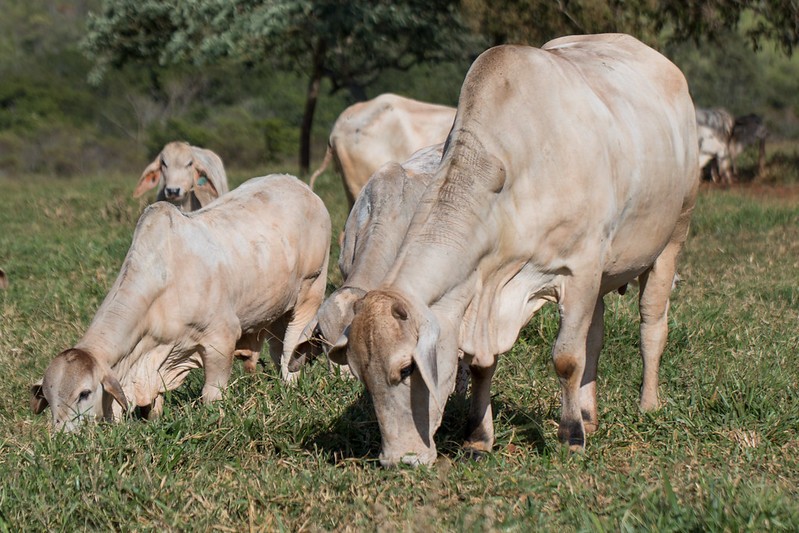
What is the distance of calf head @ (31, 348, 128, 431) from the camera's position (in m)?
5.40

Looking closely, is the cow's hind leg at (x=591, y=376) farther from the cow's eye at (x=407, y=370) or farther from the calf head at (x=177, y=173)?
the calf head at (x=177, y=173)

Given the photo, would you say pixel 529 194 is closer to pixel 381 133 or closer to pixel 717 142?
pixel 381 133

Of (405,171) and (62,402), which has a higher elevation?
(405,171)

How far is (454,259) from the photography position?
4.42 meters

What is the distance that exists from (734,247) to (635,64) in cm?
588

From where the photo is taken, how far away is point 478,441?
520 cm

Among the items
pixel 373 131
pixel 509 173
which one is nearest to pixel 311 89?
pixel 373 131

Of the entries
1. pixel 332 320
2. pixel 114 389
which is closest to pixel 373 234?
pixel 332 320

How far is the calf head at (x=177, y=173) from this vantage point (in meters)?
10.8

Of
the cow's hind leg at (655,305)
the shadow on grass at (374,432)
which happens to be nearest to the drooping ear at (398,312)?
the shadow on grass at (374,432)

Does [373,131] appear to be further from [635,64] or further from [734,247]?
[635,64]

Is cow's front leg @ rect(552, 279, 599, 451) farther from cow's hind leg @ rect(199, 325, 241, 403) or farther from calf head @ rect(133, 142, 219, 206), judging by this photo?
calf head @ rect(133, 142, 219, 206)

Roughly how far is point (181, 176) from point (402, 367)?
23.7ft

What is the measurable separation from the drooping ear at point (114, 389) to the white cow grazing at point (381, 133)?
204 inches
